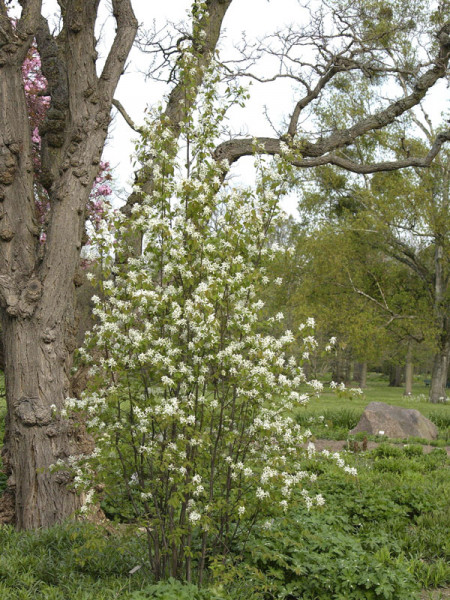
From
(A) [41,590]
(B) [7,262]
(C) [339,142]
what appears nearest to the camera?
(A) [41,590]

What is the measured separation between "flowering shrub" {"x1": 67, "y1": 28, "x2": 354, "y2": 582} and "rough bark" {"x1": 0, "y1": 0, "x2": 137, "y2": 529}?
138cm

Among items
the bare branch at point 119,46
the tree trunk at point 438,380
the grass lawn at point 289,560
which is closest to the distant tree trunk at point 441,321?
the tree trunk at point 438,380

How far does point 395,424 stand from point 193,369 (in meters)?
9.57

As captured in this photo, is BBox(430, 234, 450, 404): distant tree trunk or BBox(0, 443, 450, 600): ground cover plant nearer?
BBox(0, 443, 450, 600): ground cover plant

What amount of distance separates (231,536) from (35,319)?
287cm

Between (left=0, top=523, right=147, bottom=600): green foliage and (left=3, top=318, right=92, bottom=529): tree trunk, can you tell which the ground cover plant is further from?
(left=3, top=318, right=92, bottom=529): tree trunk

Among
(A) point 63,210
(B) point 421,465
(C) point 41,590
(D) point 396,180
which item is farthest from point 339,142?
(D) point 396,180

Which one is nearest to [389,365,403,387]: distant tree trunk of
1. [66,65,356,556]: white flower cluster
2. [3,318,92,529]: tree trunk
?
[3,318,92,529]: tree trunk

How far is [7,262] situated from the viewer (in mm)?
6156

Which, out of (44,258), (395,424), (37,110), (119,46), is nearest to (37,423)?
(44,258)

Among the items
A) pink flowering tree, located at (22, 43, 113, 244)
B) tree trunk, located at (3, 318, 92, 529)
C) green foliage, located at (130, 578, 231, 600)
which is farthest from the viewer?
pink flowering tree, located at (22, 43, 113, 244)

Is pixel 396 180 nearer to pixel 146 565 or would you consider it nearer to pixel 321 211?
pixel 321 211

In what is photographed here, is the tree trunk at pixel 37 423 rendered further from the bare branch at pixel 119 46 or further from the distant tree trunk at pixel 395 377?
the distant tree trunk at pixel 395 377

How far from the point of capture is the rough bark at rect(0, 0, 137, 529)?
5.81 meters
